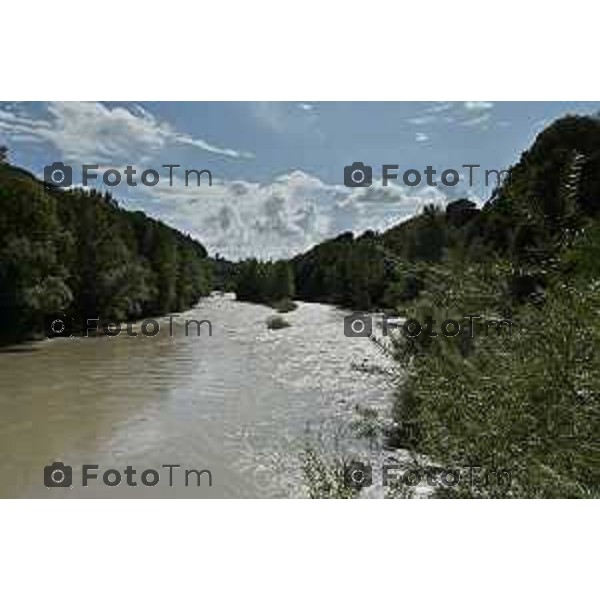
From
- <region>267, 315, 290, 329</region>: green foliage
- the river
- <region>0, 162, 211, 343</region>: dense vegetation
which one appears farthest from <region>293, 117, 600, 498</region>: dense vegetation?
<region>267, 315, 290, 329</region>: green foliage

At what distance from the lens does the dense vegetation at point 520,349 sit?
6.69ft

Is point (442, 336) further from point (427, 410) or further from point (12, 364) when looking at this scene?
point (12, 364)

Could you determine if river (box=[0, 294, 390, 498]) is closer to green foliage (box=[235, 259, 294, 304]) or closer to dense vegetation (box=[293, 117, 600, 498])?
dense vegetation (box=[293, 117, 600, 498])

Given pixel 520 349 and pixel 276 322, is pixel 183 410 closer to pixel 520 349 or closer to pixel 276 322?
pixel 520 349

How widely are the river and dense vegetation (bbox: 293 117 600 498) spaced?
28.9 inches

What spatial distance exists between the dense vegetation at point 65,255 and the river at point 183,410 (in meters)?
1.48

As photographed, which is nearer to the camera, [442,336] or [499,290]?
[499,290]

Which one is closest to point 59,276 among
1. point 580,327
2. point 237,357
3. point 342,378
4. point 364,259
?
point 237,357

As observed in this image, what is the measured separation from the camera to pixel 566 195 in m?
2.36

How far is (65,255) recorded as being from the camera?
81.9 ft

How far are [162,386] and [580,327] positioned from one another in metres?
14.3

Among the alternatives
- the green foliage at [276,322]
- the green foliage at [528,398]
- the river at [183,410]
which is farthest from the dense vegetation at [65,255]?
the green foliage at [528,398]

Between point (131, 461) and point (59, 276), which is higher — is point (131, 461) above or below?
below

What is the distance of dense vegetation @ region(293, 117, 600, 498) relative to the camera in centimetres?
204
